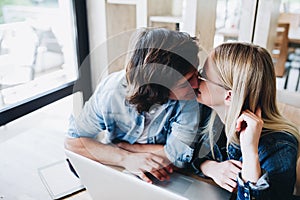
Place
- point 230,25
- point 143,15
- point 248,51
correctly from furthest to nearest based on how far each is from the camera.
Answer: point 143,15
point 230,25
point 248,51

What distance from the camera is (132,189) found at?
729mm

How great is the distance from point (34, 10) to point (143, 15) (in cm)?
50

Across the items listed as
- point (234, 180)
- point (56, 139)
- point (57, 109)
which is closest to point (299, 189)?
point (234, 180)

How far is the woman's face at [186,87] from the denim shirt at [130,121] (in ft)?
0.05

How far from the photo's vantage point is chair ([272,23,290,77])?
73 centimetres

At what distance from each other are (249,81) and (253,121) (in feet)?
0.27

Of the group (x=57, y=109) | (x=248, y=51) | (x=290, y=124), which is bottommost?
(x=57, y=109)

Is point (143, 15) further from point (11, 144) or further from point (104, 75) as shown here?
point (11, 144)

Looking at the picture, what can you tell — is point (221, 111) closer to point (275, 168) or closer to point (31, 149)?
point (275, 168)

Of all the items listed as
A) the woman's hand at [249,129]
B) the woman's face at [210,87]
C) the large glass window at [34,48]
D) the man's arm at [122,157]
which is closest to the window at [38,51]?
the large glass window at [34,48]

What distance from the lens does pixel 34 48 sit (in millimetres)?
1212

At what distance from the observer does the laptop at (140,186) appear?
70 cm

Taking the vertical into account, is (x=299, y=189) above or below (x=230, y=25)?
below

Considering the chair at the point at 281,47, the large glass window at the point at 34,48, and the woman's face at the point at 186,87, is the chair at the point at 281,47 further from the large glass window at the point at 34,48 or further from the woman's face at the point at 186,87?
the large glass window at the point at 34,48
